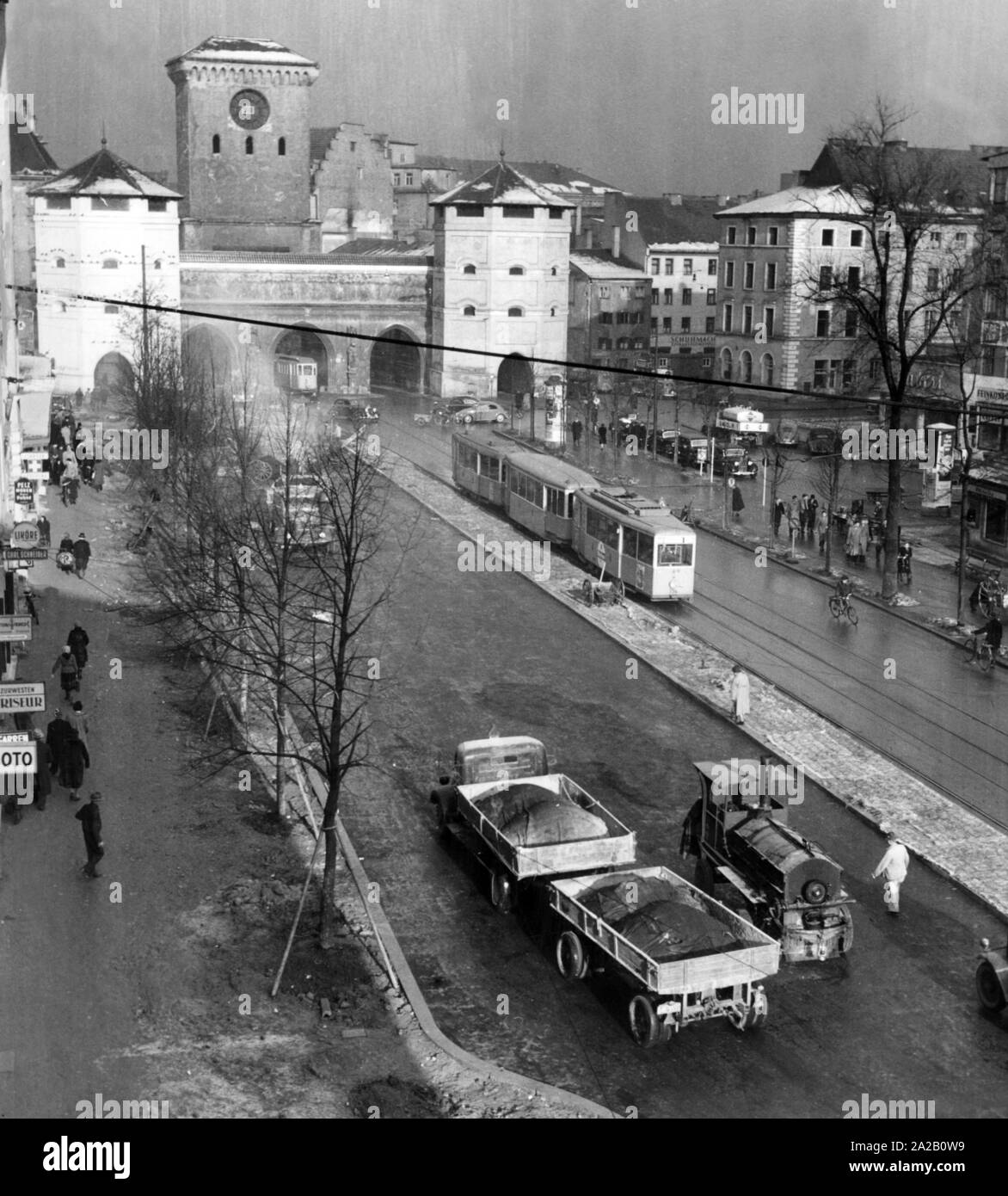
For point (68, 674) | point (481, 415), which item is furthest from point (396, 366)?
point (68, 674)

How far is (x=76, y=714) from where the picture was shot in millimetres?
23344

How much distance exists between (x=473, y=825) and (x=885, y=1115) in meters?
6.47

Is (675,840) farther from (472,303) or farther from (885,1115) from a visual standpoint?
(472,303)

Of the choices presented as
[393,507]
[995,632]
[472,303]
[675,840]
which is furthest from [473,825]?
[472,303]

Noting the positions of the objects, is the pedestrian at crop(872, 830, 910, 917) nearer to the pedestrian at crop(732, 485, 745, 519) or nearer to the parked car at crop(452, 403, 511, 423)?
the pedestrian at crop(732, 485, 745, 519)

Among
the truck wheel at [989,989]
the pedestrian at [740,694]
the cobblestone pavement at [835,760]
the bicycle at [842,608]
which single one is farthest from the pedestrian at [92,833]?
the bicycle at [842,608]

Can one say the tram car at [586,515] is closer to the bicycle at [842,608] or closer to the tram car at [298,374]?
the bicycle at [842,608]

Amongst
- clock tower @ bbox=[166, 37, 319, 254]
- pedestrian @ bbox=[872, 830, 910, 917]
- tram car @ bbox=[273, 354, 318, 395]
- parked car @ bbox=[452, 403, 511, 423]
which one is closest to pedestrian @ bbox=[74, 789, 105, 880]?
pedestrian @ bbox=[872, 830, 910, 917]

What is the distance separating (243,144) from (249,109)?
1.95 m

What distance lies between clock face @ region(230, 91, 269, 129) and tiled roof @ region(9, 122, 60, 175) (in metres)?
15.6

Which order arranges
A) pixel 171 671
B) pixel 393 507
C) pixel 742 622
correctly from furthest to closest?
pixel 393 507 < pixel 742 622 < pixel 171 671

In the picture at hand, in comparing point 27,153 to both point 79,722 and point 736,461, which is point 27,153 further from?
point 79,722

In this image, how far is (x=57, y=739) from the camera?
70.3ft
